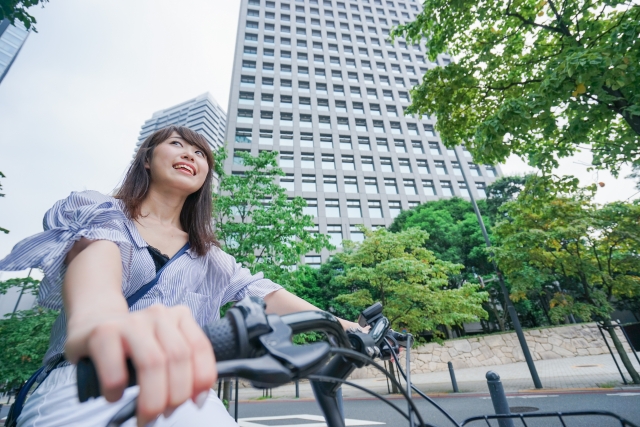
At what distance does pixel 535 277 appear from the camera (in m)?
9.88

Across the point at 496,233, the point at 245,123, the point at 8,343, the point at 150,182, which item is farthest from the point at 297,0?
the point at 150,182

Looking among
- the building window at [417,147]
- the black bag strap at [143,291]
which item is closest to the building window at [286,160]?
the building window at [417,147]

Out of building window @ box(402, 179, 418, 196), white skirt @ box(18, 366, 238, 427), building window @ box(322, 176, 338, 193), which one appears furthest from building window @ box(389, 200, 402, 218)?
white skirt @ box(18, 366, 238, 427)

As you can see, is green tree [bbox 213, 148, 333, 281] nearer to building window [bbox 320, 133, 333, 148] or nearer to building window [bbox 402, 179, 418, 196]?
building window [bbox 320, 133, 333, 148]

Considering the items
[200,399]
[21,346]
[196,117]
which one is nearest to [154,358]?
[200,399]

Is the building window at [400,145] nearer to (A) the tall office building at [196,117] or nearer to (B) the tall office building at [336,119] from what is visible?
(B) the tall office building at [336,119]

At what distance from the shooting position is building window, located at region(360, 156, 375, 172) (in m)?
33.8

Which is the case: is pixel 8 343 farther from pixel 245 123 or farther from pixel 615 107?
pixel 245 123

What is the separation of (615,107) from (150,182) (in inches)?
271

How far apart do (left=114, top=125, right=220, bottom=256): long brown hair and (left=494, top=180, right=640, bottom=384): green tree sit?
912cm

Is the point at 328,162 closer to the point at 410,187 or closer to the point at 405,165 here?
the point at 405,165

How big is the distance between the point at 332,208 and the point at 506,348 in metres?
18.6

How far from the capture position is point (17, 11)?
422cm

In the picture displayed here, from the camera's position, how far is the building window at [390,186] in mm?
32719
